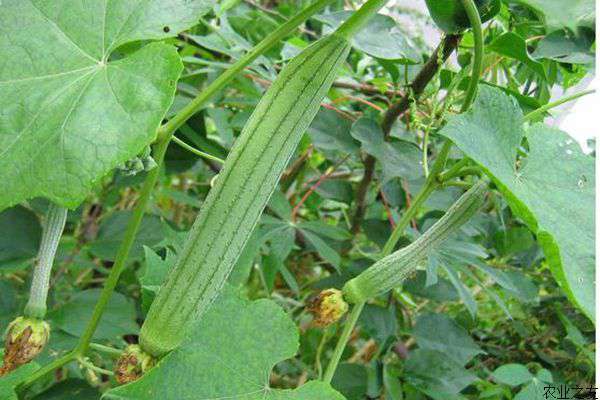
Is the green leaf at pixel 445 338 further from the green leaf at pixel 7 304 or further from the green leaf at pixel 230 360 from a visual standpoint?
the green leaf at pixel 7 304

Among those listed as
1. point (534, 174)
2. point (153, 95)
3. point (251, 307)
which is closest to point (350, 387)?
point (251, 307)

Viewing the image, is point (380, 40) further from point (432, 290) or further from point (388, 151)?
point (432, 290)

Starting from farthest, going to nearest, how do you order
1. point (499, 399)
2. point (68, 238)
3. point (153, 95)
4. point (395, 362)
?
1. point (68, 238)
2. point (395, 362)
3. point (499, 399)
4. point (153, 95)

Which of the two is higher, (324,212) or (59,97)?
(59,97)

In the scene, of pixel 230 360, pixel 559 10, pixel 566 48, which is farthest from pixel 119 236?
pixel 559 10

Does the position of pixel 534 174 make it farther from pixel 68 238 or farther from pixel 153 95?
pixel 68 238

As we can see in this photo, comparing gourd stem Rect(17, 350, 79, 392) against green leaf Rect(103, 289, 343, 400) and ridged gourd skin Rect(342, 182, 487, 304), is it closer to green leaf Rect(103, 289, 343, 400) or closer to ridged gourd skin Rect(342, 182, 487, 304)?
green leaf Rect(103, 289, 343, 400)

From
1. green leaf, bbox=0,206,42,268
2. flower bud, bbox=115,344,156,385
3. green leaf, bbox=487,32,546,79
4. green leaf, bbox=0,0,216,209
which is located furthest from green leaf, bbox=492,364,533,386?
green leaf, bbox=0,206,42,268
